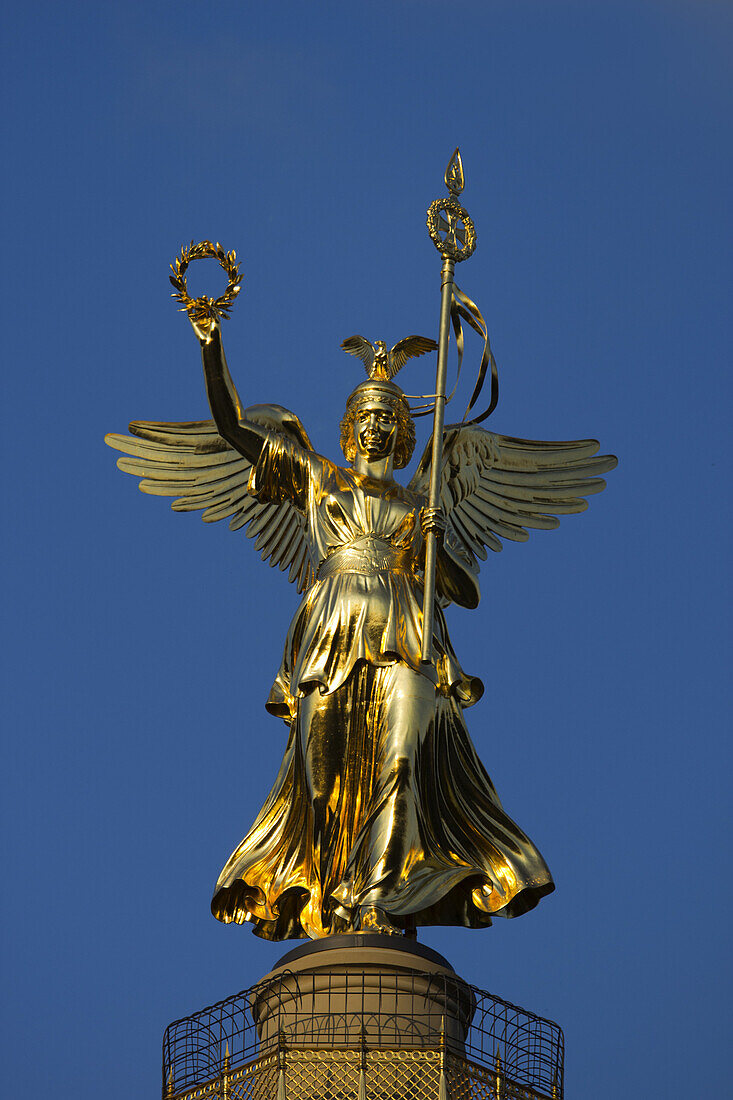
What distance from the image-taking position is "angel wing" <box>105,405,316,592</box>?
73.2 feet

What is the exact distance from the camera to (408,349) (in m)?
21.8

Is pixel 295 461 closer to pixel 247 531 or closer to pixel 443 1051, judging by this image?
pixel 247 531

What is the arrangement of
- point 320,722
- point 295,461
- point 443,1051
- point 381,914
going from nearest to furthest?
point 443,1051 → point 381,914 → point 320,722 → point 295,461

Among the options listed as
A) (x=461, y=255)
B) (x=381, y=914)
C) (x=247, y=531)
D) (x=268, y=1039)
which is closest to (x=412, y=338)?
(x=461, y=255)

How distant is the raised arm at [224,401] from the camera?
20266mm

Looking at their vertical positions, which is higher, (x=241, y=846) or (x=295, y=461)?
(x=295, y=461)

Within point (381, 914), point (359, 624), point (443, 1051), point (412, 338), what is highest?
point (412, 338)

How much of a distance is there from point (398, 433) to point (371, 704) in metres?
2.88

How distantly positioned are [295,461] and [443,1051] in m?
6.27

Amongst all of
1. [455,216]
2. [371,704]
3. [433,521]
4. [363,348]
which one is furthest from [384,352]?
[371,704]

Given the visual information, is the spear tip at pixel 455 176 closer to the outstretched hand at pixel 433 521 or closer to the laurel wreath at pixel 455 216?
the laurel wreath at pixel 455 216

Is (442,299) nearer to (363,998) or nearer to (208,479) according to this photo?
(208,479)

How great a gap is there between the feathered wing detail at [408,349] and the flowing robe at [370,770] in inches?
64.4

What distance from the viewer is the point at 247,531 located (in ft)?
73.5
